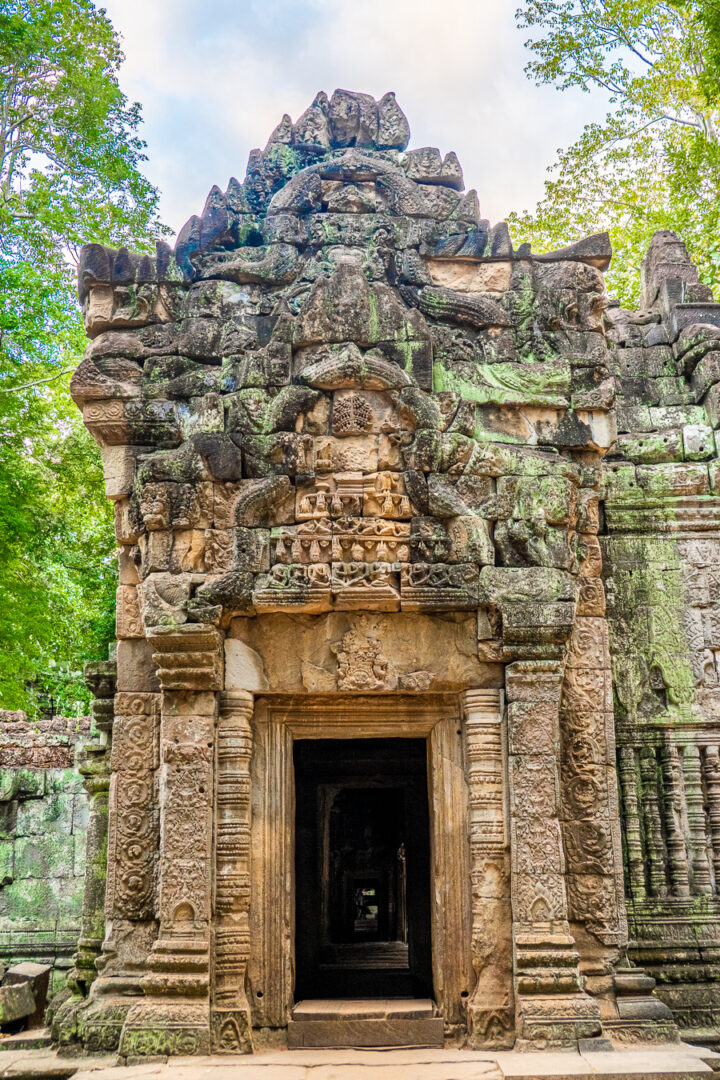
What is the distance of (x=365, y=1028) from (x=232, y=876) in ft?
4.16

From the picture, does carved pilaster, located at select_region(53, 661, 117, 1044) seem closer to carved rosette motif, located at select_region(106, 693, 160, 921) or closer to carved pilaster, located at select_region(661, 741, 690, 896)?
carved rosette motif, located at select_region(106, 693, 160, 921)

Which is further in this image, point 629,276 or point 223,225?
point 629,276

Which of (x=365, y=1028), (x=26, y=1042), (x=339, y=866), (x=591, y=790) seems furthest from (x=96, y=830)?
(x=339, y=866)

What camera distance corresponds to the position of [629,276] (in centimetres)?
1698

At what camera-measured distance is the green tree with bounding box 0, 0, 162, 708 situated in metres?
12.7

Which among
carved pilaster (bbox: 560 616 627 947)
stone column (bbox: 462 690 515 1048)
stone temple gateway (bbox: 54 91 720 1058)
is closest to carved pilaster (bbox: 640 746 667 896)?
stone temple gateway (bbox: 54 91 720 1058)

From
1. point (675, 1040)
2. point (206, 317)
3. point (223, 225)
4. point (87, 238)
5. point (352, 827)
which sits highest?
point (87, 238)

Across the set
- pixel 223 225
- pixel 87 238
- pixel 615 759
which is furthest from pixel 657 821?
pixel 87 238

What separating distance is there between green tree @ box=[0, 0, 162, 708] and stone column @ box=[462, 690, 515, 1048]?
7.30 metres

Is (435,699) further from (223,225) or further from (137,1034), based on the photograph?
(223,225)

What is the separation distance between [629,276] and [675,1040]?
43.3ft

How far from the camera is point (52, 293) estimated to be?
1330cm

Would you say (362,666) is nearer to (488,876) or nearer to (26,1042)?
(488,876)

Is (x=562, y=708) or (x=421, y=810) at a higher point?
(x=562, y=708)
